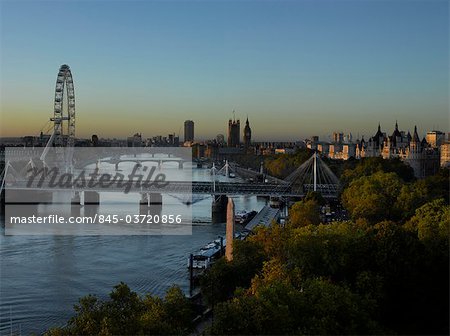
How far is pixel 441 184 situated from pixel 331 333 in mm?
17930

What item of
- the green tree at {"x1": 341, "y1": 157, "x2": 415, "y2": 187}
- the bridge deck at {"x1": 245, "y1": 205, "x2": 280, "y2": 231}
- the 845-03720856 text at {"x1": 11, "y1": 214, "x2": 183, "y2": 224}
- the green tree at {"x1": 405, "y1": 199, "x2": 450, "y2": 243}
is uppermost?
the green tree at {"x1": 341, "y1": 157, "x2": 415, "y2": 187}

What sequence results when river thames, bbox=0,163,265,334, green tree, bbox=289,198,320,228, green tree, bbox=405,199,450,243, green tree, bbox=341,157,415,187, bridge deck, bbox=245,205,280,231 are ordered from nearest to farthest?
river thames, bbox=0,163,265,334, green tree, bbox=405,199,450,243, green tree, bbox=289,198,320,228, bridge deck, bbox=245,205,280,231, green tree, bbox=341,157,415,187

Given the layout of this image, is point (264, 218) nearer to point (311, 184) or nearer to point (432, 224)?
point (432, 224)

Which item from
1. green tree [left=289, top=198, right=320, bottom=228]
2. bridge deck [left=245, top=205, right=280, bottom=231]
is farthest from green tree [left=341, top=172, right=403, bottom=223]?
bridge deck [left=245, top=205, right=280, bottom=231]

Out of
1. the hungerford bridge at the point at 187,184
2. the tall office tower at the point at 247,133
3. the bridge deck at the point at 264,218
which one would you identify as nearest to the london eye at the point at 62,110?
the hungerford bridge at the point at 187,184

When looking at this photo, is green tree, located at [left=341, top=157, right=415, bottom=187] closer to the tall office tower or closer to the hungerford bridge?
the hungerford bridge

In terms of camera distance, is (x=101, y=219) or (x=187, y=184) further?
(x=187, y=184)

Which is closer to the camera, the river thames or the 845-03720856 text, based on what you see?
the river thames

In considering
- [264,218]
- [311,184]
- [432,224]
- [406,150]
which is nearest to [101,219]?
[264,218]

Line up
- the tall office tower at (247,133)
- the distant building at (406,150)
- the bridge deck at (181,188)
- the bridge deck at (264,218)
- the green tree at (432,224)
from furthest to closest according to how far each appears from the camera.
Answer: the tall office tower at (247,133) → the distant building at (406,150) → the bridge deck at (181,188) → the bridge deck at (264,218) → the green tree at (432,224)

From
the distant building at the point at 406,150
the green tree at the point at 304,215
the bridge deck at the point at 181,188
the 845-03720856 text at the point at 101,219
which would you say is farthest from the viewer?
the distant building at the point at 406,150

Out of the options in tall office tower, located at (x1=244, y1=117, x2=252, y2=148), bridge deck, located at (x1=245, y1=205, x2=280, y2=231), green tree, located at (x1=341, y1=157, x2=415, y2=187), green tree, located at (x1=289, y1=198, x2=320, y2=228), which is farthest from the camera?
tall office tower, located at (x1=244, y1=117, x2=252, y2=148)

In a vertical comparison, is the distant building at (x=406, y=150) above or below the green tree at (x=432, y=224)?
above

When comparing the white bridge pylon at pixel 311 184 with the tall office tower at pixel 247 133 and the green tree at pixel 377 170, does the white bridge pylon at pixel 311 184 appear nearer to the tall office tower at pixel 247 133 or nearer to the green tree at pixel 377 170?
the green tree at pixel 377 170
